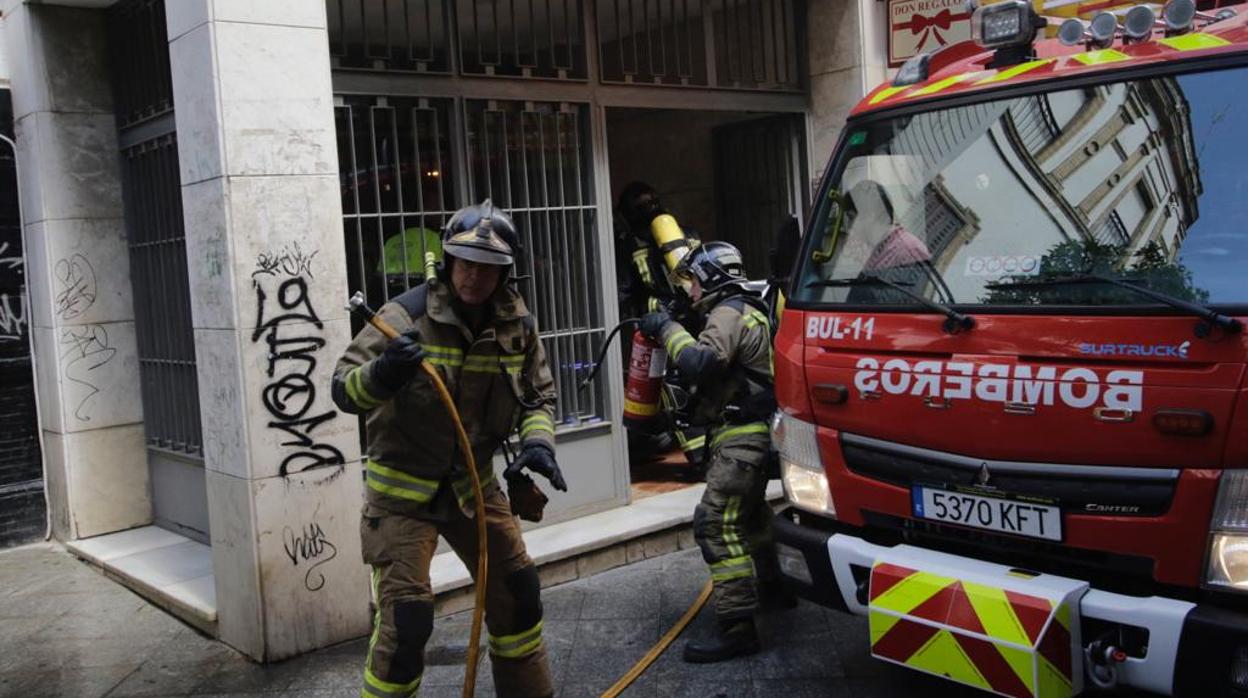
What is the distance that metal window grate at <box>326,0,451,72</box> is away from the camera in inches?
232

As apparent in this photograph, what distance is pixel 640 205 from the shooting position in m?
8.03

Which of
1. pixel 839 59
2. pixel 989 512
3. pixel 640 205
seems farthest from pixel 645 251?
pixel 989 512

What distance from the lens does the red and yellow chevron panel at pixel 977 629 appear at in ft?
10.8

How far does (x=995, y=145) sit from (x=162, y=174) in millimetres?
4522

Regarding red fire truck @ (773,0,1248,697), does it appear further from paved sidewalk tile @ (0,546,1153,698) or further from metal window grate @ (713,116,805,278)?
metal window grate @ (713,116,805,278)

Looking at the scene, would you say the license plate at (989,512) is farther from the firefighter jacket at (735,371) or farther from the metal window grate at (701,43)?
the metal window grate at (701,43)

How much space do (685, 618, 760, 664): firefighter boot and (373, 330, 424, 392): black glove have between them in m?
2.04

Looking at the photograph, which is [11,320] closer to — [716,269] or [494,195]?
[494,195]

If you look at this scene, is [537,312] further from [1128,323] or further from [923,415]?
[1128,323]

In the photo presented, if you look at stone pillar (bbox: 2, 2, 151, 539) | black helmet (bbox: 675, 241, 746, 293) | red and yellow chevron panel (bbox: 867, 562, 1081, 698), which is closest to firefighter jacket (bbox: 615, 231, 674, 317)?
black helmet (bbox: 675, 241, 746, 293)

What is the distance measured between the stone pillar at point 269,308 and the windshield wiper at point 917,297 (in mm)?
2248

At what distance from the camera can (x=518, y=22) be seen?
6.65 metres

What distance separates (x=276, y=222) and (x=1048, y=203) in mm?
3151

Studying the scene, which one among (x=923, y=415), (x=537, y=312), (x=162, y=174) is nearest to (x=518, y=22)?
(x=537, y=312)
